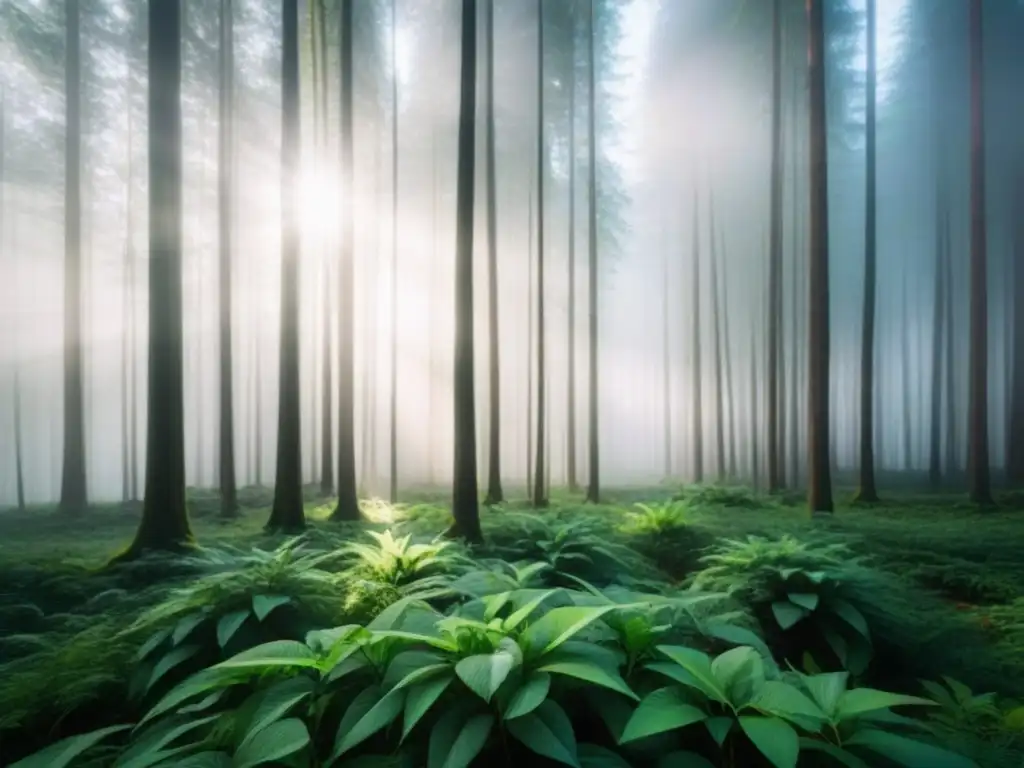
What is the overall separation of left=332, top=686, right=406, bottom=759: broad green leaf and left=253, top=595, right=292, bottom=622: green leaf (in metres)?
1.27

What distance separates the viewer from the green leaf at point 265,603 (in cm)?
289

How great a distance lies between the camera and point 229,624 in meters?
2.87

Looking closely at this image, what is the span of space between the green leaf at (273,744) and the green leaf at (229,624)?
1230mm

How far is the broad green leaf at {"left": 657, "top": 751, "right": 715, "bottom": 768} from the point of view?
1575mm

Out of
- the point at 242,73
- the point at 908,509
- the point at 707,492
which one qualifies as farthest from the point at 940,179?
the point at 242,73

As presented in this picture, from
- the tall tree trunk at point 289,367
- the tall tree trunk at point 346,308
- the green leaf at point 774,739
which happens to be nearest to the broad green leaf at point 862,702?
the green leaf at point 774,739

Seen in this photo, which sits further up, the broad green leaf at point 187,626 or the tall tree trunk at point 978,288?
the tall tree trunk at point 978,288

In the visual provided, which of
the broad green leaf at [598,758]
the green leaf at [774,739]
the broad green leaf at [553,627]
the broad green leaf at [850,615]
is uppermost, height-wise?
the broad green leaf at [553,627]

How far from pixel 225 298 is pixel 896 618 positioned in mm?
13742

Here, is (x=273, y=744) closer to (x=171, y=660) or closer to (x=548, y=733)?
(x=548, y=733)

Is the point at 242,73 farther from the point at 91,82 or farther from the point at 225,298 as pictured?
the point at 225,298

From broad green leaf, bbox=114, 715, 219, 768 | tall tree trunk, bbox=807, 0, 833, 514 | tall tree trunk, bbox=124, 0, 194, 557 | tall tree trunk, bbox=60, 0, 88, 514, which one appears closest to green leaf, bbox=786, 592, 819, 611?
broad green leaf, bbox=114, 715, 219, 768

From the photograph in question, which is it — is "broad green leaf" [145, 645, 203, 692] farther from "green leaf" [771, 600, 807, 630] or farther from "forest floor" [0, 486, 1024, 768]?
"green leaf" [771, 600, 807, 630]

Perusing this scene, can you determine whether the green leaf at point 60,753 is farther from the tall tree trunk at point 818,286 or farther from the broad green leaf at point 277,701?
the tall tree trunk at point 818,286
